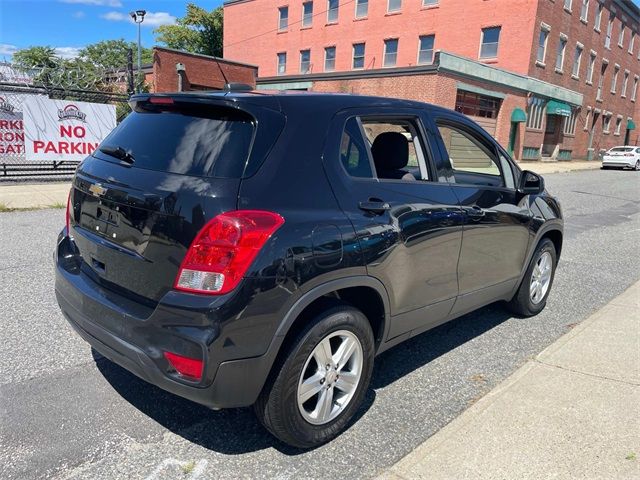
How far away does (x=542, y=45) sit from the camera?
32.5 meters

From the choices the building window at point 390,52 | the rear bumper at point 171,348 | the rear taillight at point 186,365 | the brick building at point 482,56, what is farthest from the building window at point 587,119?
the rear taillight at point 186,365

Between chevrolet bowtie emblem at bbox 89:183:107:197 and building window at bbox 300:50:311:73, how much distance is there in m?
42.8

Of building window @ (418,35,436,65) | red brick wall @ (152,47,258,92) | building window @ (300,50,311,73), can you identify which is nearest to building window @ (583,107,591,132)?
building window @ (418,35,436,65)

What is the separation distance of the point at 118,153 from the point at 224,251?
1.08 meters

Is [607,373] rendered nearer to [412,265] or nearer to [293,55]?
[412,265]

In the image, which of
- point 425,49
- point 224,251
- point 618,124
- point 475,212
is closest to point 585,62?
point 425,49

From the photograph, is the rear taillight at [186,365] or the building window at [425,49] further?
the building window at [425,49]

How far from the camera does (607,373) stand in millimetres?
3791

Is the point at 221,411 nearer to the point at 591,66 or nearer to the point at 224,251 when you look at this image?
the point at 224,251

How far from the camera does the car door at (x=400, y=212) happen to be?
9.31 feet

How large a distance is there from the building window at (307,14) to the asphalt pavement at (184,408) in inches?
1652

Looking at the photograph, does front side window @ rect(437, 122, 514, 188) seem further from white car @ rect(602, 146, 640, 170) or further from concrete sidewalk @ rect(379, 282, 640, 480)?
white car @ rect(602, 146, 640, 170)

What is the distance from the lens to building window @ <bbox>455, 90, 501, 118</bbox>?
27172mm

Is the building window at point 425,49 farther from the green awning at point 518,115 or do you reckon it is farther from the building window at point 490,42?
the green awning at point 518,115
